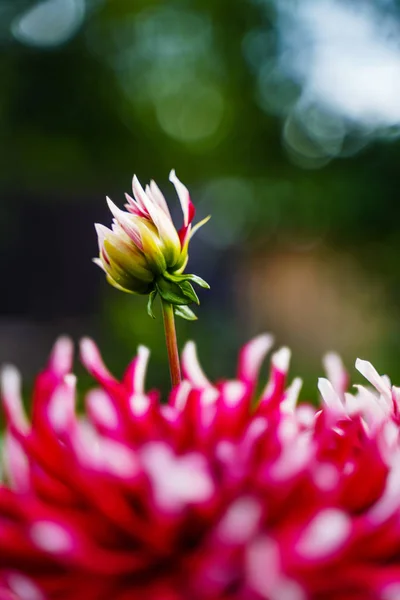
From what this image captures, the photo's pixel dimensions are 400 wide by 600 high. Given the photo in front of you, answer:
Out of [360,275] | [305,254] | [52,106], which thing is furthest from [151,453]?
[52,106]

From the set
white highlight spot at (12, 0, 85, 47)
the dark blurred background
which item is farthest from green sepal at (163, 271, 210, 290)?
white highlight spot at (12, 0, 85, 47)

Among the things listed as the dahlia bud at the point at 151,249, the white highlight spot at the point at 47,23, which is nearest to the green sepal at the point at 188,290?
the dahlia bud at the point at 151,249

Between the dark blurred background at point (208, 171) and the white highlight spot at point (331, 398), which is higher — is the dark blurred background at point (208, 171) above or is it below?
above

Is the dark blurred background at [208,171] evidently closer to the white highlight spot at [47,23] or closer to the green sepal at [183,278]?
the white highlight spot at [47,23]

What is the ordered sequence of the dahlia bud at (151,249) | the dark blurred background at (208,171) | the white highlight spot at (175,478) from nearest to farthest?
the white highlight spot at (175,478), the dahlia bud at (151,249), the dark blurred background at (208,171)

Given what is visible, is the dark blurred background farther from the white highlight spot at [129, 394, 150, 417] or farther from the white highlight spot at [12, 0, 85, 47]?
the white highlight spot at [129, 394, 150, 417]

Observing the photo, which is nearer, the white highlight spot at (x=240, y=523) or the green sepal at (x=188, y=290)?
the white highlight spot at (x=240, y=523)

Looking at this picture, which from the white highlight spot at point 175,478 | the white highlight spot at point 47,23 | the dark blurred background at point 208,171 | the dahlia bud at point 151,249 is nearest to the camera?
the white highlight spot at point 175,478
